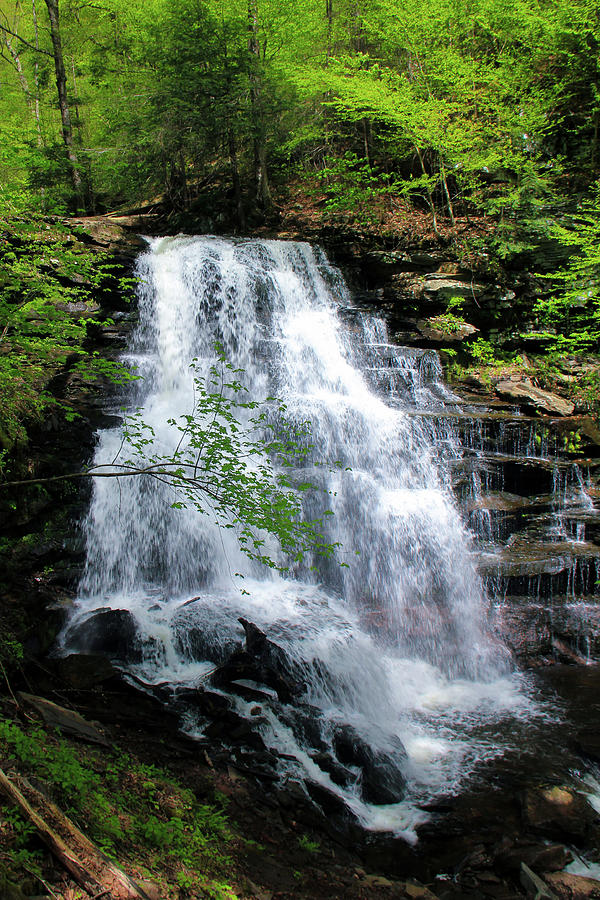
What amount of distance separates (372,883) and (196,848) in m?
1.47

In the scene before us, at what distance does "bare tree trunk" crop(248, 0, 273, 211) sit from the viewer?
13555mm

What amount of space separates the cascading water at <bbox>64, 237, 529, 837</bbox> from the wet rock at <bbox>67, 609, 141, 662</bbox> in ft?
0.15

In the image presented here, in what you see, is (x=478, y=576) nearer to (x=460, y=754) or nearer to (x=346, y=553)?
(x=346, y=553)

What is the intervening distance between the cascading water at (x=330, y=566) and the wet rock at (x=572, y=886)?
3.76 feet

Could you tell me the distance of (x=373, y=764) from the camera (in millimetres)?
4887

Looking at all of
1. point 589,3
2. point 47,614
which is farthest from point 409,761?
point 589,3

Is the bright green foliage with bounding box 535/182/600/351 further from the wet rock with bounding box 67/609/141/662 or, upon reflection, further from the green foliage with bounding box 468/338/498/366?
the wet rock with bounding box 67/609/141/662

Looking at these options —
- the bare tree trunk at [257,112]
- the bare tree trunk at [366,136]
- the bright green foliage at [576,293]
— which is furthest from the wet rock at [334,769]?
the bare tree trunk at [366,136]

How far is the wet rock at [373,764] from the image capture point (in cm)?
468

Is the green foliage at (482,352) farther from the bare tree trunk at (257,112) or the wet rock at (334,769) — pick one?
the wet rock at (334,769)

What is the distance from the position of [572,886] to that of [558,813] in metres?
0.67

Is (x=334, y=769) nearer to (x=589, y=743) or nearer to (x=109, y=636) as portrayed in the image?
(x=589, y=743)

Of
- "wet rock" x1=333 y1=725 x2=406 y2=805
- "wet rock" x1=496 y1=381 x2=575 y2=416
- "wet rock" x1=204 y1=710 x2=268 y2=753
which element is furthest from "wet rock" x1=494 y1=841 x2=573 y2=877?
"wet rock" x1=496 y1=381 x2=575 y2=416

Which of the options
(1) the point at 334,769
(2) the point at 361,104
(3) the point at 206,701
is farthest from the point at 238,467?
(2) the point at 361,104
